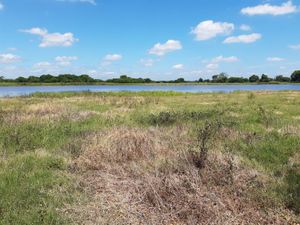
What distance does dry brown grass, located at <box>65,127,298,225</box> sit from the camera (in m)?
6.04

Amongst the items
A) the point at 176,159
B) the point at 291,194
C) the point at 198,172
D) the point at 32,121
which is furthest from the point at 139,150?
the point at 32,121

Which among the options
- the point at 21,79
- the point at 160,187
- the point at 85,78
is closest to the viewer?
the point at 160,187

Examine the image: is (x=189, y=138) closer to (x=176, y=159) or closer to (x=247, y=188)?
(x=176, y=159)

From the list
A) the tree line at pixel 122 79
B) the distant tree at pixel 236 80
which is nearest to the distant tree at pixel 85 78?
the tree line at pixel 122 79

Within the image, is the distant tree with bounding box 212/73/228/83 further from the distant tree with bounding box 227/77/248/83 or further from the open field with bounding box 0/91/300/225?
the open field with bounding box 0/91/300/225

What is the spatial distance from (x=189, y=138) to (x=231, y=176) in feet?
12.3

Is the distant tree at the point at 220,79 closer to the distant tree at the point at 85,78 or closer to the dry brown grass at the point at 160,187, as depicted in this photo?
the distant tree at the point at 85,78

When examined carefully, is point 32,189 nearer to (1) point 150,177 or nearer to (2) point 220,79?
(1) point 150,177

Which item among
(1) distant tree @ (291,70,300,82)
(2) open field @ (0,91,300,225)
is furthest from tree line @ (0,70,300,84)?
(2) open field @ (0,91,300,225)

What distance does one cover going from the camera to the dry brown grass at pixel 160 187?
604 centimetres

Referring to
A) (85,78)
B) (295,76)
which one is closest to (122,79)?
(85,78)

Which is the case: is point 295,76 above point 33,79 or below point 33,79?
above

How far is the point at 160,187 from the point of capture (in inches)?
271

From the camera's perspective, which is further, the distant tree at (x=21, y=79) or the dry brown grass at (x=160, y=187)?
the distant tree at (x=21, y=79)
